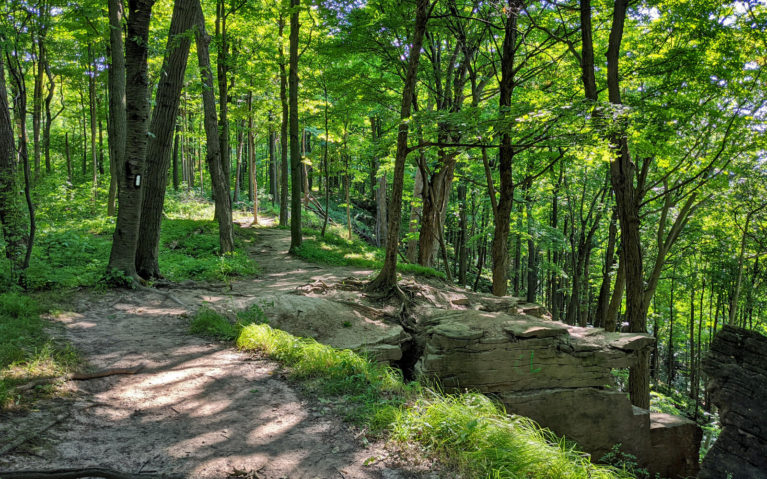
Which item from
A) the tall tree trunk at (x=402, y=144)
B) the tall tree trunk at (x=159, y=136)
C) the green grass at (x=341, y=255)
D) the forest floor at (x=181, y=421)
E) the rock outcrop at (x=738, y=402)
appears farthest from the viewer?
the green grass at (x=341, y=255)

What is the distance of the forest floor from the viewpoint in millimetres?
2738

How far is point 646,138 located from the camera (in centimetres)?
827

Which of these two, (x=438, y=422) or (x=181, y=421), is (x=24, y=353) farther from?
(x=438, y=422)

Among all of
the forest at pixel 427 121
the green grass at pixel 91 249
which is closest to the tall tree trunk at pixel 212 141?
the forest at pixel 427 121

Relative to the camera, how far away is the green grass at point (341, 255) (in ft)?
39.6

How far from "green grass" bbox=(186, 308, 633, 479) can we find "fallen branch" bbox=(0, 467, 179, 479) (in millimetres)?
1805

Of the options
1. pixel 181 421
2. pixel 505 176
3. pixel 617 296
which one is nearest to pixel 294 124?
pixel 505 176

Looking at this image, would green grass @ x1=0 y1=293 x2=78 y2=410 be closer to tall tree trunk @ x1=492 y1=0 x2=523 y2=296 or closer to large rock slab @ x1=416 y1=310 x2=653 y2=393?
large rock slab @ x1=416 y1=310 x2=653 y2=393

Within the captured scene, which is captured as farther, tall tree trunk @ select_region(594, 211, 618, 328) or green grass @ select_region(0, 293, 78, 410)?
tall tree trunk @ select_region(594, 211, 618, 328)

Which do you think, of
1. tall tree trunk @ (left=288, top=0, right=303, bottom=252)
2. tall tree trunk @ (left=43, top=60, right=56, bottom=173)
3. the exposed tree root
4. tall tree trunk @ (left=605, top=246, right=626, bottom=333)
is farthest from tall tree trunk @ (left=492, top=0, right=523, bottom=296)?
tall tree trunk @ (left=43, top=60, right=56, bottom=173)

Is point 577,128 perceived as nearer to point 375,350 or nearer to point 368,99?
point 375,350

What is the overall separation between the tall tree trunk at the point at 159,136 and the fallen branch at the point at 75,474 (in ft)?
22.0

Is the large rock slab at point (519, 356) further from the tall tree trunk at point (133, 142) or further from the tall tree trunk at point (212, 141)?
the tall tree trunk at point (212, 141)

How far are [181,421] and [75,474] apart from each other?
1.07 meters
